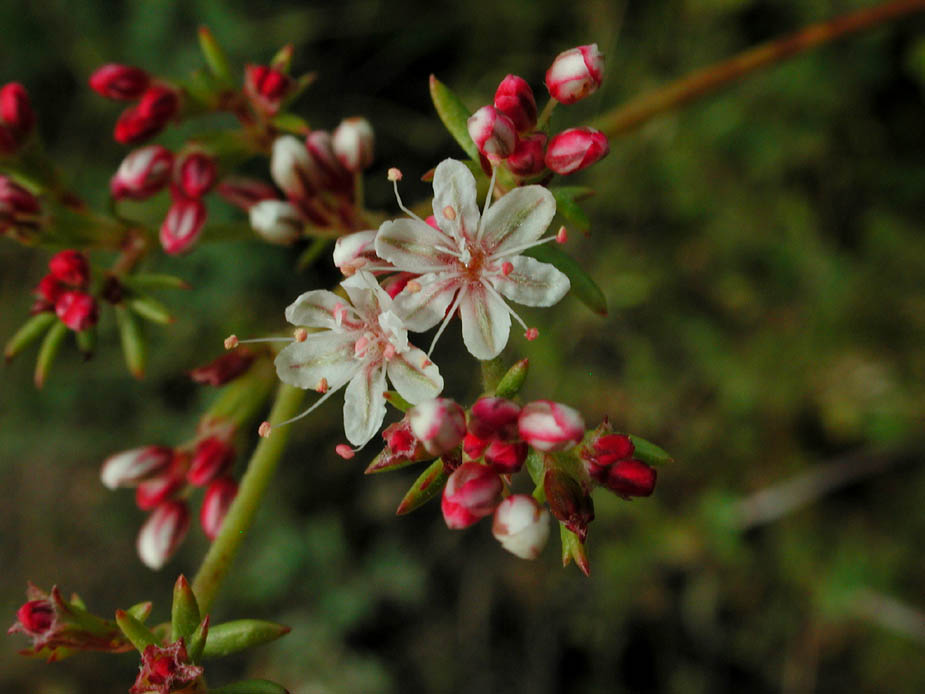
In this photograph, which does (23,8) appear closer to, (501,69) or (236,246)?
(236,246)

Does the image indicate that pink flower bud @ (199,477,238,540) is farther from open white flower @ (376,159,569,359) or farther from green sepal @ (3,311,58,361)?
open white flower @ (376,159,569,359)

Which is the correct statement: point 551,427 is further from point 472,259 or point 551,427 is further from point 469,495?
point 472,259

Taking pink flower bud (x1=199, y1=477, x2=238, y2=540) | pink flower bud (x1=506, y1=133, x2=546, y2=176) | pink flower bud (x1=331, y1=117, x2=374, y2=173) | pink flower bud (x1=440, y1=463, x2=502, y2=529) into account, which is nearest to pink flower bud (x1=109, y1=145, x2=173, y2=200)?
→ pink flower bud (x1=331, y1=117, x2=374, y2=173)

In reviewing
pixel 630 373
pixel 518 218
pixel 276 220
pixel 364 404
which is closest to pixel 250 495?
pixel 364 404

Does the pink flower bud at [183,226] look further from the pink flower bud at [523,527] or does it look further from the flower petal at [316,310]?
the pink flower bud at [523,527]

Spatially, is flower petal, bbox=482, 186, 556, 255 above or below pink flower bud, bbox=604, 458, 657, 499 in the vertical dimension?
above

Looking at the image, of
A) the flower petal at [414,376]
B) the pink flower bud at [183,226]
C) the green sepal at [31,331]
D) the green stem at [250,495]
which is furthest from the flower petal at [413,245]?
the green sepal at [31,331]
